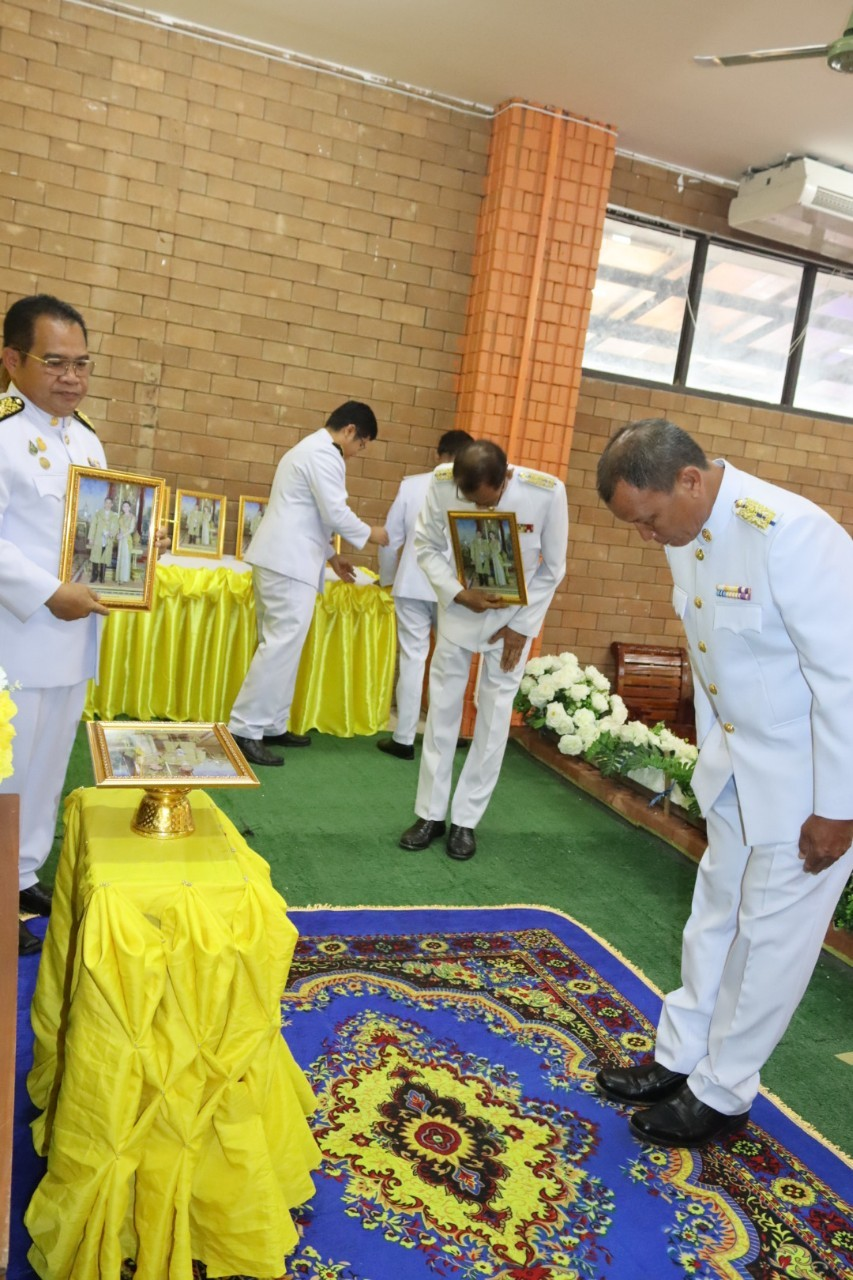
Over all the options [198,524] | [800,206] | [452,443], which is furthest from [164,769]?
[800,206]

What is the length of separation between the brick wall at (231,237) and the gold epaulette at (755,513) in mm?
4161

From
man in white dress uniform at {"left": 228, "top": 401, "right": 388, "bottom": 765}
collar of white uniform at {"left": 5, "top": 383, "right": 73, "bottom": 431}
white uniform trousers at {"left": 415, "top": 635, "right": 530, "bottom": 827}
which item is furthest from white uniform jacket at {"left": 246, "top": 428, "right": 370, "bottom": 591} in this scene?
collar of white uniform at {"left": 5, "top": 383, "right": 73, "bottom": 431}

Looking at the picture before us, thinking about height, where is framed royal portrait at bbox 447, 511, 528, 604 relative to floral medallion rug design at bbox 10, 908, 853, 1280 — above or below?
above

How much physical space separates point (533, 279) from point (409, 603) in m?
2.13

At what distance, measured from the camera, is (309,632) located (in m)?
5.35

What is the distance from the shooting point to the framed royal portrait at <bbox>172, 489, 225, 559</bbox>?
18.0ft

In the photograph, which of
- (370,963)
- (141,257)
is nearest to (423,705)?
(141,257)

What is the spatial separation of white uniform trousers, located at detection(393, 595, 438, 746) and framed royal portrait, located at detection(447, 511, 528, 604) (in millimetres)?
1650

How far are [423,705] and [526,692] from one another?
1.01 metres

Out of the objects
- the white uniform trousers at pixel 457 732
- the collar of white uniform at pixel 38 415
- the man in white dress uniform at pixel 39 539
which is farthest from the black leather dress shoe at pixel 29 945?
the white uniform trousers at pixel 457 732

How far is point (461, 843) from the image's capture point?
12.9ft

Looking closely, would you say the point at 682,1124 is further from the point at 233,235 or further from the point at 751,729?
the point at 233,235

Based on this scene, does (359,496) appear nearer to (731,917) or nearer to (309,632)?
(309,632)

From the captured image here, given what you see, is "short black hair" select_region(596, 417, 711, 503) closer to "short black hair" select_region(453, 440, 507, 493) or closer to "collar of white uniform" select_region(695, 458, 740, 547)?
"collar of white uniform" select_region(695, 458, 740, 547)
